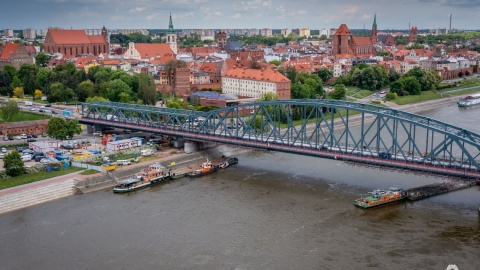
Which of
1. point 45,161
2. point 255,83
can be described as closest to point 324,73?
point 255,83

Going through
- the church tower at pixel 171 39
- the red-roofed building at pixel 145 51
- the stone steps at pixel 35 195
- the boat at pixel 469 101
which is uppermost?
the church tower at pixel 171 39

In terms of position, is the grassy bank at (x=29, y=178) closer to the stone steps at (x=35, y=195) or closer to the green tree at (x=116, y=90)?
the stone steps at (x=35, y=195)

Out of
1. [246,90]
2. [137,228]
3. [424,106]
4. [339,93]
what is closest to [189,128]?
[137,228]

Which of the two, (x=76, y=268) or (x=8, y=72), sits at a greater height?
(x=8, y=72)

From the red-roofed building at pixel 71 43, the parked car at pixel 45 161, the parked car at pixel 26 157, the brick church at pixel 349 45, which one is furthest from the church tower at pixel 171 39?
the parked car at pixel 45 161

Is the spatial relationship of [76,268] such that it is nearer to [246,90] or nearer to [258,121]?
[258,121]

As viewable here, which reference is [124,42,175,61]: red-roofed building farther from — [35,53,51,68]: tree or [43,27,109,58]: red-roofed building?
[35,53,51,68]: tree

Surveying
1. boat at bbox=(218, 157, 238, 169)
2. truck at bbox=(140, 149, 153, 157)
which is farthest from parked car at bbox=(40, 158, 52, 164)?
boat at bbox=(218, 157, 238, 169)
